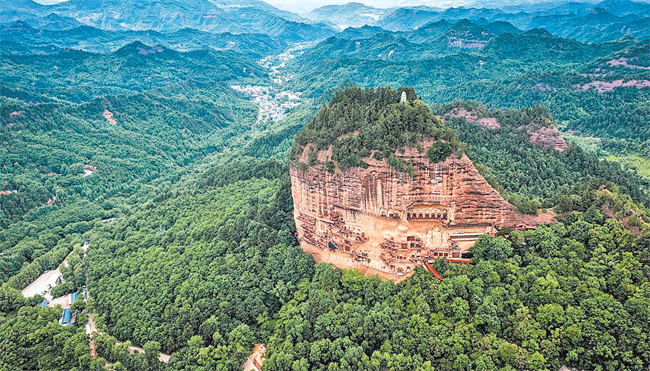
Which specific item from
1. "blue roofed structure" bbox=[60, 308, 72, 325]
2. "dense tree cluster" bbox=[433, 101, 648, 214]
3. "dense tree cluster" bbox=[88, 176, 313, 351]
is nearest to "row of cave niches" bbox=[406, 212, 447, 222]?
"dense tree cluster" bbox=[88, 176, 313, 351]

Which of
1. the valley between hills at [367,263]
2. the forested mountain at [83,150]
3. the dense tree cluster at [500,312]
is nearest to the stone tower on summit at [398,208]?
the valley between hills at [367,263]

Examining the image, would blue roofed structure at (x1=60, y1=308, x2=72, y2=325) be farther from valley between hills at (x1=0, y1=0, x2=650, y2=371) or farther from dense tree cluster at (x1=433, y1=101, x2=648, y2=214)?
dense tree cluster at (x1=433, y1=101, x2=648, y2=214)

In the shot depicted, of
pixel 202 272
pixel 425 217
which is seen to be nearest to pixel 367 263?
pixel 425 217

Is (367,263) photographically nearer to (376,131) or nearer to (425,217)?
(425,217)

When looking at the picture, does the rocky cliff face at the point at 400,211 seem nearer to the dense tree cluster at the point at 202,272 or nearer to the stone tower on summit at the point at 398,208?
the stone tower on summit at the point at 398,208

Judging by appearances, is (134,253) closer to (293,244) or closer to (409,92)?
(293,244)

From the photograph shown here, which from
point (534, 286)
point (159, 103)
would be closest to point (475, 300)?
point (534, 286)
